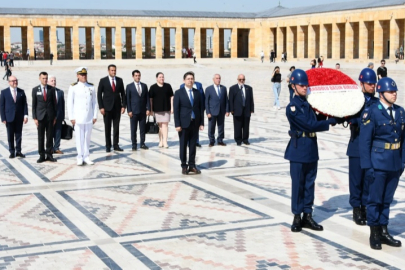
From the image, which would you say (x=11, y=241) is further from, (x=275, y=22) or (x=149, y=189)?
(x=275, y=22)

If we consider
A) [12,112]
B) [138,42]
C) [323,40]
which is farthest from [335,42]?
[12,112]

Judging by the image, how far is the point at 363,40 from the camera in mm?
53031

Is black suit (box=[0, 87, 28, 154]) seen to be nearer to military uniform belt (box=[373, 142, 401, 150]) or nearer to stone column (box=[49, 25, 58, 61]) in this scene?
military uniform belt (box=[373, 142, 401, 150])

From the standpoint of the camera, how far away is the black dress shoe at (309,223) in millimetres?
7422

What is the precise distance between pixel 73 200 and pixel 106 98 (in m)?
4.37

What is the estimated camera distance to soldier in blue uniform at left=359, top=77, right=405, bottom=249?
6.66m

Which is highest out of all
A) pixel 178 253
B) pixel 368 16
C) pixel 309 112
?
pixel 368 16

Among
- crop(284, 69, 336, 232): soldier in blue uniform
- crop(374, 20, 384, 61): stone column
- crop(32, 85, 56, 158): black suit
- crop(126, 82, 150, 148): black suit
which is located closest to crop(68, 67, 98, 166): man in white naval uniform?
crop(32, 85, 56, 158): black suit

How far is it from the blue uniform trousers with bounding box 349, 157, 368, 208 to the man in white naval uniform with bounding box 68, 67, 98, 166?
219 inches

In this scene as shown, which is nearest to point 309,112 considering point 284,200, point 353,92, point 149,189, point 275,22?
point 353,92

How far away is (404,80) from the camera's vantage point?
33.1m

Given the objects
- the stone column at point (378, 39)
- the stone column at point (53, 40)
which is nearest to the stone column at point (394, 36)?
the stone column at point (378, 39)

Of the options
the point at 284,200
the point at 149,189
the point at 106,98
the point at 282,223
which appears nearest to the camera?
the point at 282,223

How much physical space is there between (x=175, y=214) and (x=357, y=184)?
2.21 m
